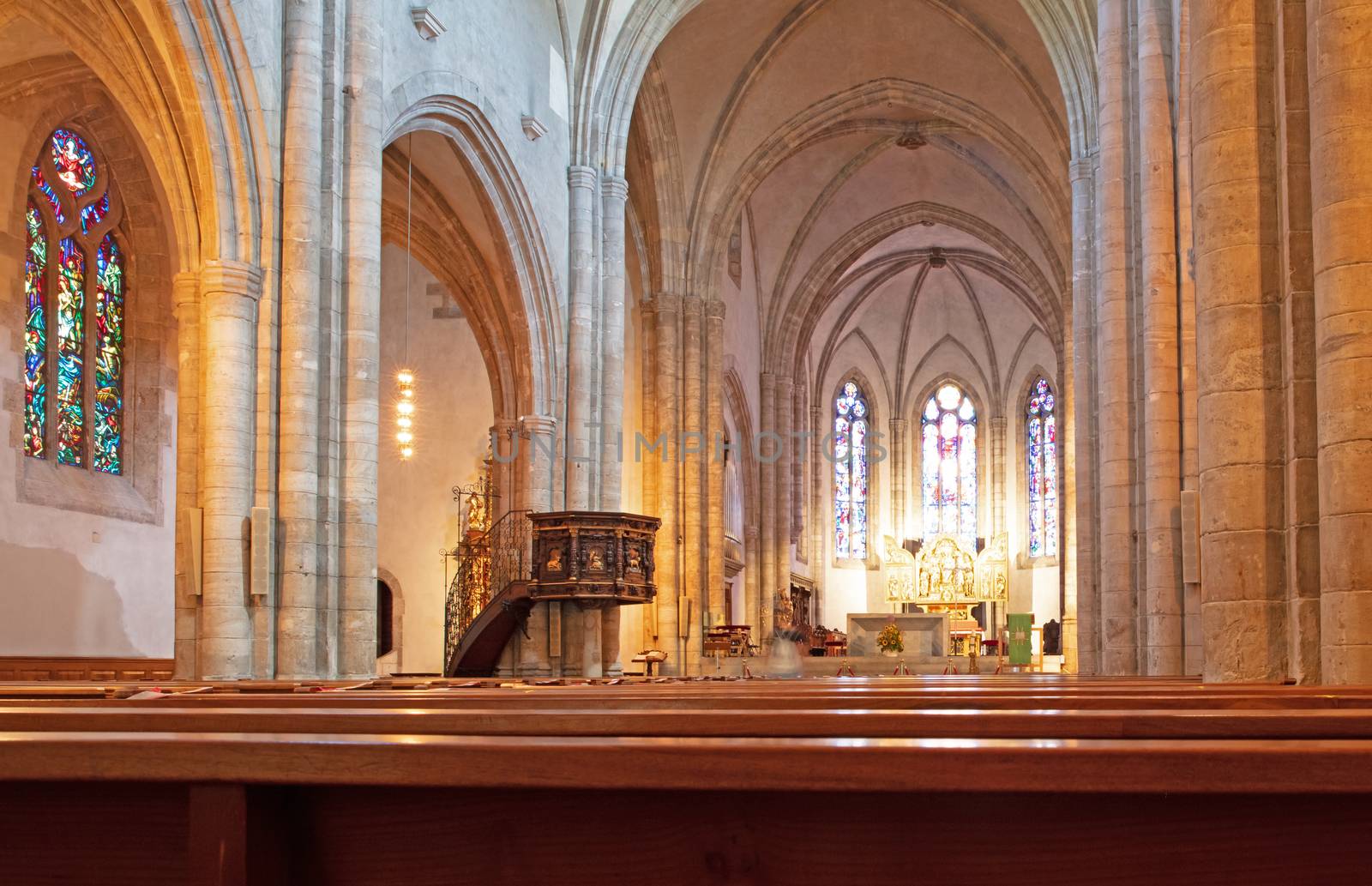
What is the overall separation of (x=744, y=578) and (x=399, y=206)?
13.6m

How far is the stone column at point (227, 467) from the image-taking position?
12.1 metres

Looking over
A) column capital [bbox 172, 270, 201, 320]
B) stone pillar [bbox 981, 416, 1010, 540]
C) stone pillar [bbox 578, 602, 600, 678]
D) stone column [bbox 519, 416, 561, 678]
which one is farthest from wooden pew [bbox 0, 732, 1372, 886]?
stone pillar [bbox 981, 416, 1010, 540]

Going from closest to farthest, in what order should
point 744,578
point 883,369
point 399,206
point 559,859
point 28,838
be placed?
point 559,859 < point 28,838 < point 399,206 < point 744,578 < point 883,369

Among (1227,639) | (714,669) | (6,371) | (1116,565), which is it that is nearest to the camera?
(1227,639)

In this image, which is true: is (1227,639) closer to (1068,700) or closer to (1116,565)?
(1068,700)

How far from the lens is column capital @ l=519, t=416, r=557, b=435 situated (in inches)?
757

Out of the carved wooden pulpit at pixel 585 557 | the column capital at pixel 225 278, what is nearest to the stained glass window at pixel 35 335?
the column capital at pixel 225 278

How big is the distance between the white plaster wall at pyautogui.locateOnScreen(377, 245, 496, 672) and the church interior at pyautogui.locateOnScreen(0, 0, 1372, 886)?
0.08 meters

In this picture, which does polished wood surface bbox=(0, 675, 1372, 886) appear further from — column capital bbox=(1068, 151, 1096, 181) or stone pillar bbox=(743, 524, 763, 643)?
stone pillar bbox=(743, 524, 763, 643)

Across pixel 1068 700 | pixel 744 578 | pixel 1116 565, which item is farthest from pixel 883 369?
pixel 1068 700

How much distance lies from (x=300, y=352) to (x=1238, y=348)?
844cm

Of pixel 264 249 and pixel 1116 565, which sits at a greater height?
pixel 264 249

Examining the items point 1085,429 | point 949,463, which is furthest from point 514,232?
point 949,463

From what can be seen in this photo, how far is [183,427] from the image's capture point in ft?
42.3
